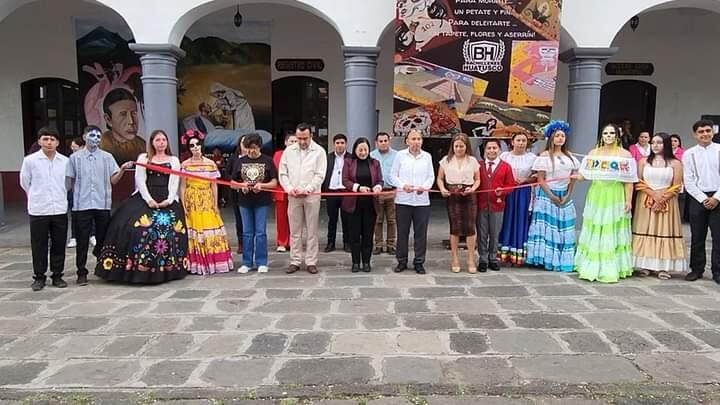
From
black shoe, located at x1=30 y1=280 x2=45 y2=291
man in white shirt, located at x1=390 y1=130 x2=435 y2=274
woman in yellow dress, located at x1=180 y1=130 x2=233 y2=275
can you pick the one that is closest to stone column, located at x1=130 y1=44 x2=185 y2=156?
woman in yellow dress, located at x1=180 y1=130 x2=233 y2=275

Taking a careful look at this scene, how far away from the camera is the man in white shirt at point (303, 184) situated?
6480 mm

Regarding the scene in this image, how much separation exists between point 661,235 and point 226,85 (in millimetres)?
8745

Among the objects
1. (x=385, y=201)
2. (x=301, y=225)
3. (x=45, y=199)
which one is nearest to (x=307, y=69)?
(x=385, y=201)

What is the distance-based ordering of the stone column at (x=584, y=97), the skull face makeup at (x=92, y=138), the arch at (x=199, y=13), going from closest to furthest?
the skull face makeup at (x=92, y=138) < the arch at (x=199, y=13) < the stone column at (x=584, y=97)

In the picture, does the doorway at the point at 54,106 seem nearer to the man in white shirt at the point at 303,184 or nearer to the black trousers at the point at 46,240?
the black trousers at the point at 46,240

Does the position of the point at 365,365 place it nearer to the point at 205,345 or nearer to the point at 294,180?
the point at 205,345

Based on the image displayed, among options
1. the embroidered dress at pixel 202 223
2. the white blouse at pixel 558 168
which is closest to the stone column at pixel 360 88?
the embroidered dress at pixel 202 223

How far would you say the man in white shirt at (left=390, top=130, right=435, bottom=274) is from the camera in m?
6.53

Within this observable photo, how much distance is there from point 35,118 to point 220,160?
4.40 m

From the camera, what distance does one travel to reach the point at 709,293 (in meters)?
5.79

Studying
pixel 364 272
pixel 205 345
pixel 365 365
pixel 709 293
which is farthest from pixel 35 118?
pixel 709 293

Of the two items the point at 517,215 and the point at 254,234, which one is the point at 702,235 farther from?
the point at 254,234

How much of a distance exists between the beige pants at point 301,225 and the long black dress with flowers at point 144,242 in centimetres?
128

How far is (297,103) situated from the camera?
12086mm
